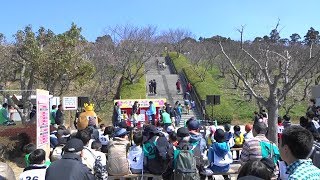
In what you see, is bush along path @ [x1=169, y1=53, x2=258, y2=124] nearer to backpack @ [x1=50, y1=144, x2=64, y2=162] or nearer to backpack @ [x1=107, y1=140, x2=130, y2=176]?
backpack @ [x1=107, y1=140, x2=130, y2=176]

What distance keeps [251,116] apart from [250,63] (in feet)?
32.7

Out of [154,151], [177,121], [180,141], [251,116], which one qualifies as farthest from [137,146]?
[251,116]

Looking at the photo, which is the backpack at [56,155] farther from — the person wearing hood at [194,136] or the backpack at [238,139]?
the backpack at [238,139]

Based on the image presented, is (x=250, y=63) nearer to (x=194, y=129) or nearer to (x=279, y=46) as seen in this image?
(x=279, y=46)

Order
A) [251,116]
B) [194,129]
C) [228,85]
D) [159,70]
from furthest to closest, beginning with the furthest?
[159,70], [228,85], [251,116], [194,129]

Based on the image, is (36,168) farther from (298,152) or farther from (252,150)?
(298,152)

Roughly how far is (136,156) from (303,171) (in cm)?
456

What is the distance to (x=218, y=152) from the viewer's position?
6883 millimetres

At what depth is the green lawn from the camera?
2862cm

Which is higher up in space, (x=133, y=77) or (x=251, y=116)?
(x=133, y=77)

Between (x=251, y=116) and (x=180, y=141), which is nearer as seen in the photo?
(x=180, y=141)

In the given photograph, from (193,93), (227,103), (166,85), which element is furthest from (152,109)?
(166,85)

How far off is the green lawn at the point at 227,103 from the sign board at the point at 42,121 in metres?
19.9

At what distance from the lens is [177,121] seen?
24.4m
